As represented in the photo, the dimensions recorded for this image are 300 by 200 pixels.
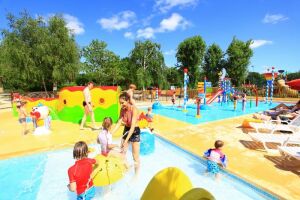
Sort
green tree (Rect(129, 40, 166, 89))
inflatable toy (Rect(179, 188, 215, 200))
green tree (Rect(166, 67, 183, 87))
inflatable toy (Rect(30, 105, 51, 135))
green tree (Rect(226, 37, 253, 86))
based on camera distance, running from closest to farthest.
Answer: inflatable toy (Rect(179, 188, 215, 200)), inflatable toy (Rect(30, 105, 51, 135)), green tree (Rect(129, 40, 166, 89)), green tree (Rect(166, 67, 183, 87)), green tree (Rect(226, 37, 253, 86))

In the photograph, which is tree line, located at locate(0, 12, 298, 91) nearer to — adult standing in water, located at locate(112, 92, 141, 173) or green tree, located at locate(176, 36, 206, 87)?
green tree, located at locate(176, 36, 206, 87)

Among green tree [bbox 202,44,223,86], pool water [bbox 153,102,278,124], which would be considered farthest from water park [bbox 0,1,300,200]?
green tree [bbox 202,44,223,86]

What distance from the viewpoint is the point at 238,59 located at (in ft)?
120

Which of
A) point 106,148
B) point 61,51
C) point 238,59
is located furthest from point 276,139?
point 238,59

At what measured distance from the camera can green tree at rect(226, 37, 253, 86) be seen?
36.8 meters

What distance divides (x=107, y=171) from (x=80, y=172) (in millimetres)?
1029

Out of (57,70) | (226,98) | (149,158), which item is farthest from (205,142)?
(57,70)

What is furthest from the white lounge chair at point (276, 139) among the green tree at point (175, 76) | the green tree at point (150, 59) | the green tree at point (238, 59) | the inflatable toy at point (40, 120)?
the green tree at point (238, 59)

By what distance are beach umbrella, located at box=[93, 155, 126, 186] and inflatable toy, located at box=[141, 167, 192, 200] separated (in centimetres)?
123

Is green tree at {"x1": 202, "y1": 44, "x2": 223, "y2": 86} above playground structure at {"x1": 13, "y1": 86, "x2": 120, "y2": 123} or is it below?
above

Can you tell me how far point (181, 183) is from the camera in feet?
8.65

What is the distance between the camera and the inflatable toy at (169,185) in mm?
2595

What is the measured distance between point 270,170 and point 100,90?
7961mm

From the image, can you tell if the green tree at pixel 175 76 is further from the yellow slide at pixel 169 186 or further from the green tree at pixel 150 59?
the yellow slide at pixel 169 186
